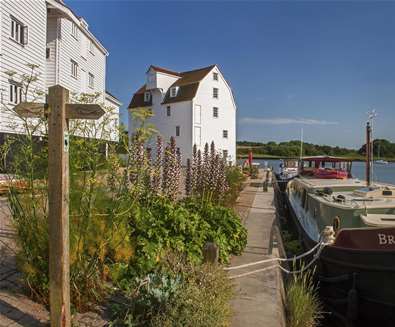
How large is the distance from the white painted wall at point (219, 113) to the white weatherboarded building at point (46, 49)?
511 inches

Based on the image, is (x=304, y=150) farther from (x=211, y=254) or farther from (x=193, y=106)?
(x=211, y=254)

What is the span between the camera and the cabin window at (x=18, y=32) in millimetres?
16234

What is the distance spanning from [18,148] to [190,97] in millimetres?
36133

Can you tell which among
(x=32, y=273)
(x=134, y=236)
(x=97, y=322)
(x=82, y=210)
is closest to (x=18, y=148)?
(x=82, y=210)

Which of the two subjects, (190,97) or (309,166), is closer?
(309,166)

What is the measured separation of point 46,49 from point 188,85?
2188cm

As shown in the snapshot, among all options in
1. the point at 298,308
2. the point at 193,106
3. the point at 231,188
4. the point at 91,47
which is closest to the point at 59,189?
the point at 298,308

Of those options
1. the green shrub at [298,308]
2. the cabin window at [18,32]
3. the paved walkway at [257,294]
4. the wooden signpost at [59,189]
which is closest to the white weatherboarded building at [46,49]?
the cabin window at [18,32]

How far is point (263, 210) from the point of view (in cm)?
1255

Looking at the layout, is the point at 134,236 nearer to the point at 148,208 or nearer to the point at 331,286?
the point at 148,208

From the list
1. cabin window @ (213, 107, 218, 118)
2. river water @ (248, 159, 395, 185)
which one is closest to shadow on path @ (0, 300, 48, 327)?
river water @ (248, 159, 395, 185)

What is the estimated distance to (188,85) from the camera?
4116cm

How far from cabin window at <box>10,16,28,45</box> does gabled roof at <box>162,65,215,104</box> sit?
23319 mm

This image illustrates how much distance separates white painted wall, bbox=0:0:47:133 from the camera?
15.1 meters
